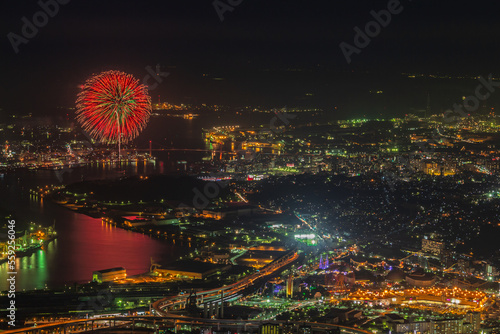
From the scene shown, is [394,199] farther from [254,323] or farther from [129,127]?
[254,323]

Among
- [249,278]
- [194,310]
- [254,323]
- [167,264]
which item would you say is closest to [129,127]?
[167,264]

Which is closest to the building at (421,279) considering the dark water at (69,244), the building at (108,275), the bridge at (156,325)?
the bridge at (156,325)

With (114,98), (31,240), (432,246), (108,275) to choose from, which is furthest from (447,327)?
(31,240)

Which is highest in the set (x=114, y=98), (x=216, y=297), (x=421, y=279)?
(x=114, y=98)

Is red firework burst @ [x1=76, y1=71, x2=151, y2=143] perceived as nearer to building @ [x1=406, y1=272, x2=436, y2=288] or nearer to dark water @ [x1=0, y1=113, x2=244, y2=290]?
dark water @ [x1=0, y1=113, x2=244, y2=290]

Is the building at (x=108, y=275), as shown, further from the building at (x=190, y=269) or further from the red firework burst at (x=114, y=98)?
the red firework burst at (x=114, y=98)

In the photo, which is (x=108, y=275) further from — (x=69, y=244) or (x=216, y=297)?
(x=69, y=244)
